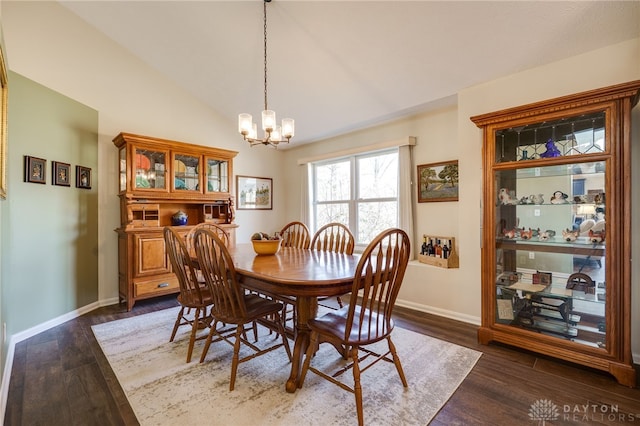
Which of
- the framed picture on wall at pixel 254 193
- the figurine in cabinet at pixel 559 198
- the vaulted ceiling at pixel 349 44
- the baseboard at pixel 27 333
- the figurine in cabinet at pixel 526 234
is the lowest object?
the baseboard at pixel 27 333

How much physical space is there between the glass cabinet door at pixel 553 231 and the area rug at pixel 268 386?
25.8 inches

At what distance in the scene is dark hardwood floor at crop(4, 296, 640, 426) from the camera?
1628 millimetres

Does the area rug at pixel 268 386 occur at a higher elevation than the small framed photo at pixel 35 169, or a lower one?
lower

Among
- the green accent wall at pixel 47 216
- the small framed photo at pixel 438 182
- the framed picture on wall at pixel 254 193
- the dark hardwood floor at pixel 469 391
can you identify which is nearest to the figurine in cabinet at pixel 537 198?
the small framed photo at pixel 438 182

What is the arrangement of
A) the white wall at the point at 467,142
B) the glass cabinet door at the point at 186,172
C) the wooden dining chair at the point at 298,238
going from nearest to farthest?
1. the white wall at the point at 467,142
2. the wooden dining chair at the point at 298,238
3. the glass cabinet door at the point at 186,172

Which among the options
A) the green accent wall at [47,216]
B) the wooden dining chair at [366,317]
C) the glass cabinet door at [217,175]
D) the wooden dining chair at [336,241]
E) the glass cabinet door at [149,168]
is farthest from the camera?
the glass cabinet door at [217,175]

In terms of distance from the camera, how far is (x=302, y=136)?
4.73 metres

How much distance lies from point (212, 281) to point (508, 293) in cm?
245

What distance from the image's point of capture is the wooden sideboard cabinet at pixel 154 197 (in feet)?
11.4

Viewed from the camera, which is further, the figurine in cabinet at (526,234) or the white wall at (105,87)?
the white wall at (105,87)

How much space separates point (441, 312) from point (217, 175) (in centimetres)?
354

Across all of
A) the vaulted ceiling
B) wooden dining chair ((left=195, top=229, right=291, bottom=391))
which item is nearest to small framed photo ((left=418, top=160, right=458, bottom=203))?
the vaulted ceiling

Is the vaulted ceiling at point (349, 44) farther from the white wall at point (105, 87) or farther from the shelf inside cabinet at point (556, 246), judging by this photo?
the shelf inside cabinet at point (556, 246)

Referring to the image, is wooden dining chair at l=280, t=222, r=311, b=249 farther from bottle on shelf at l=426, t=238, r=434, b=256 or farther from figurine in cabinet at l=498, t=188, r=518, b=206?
figurine in cabinet at l=498, t=188, r=518, b=206
